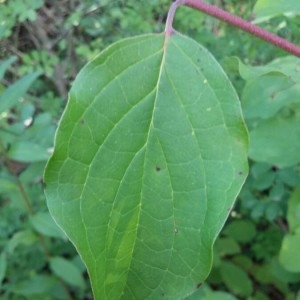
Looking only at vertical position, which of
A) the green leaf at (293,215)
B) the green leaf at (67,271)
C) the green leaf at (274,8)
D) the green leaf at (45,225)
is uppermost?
the green leaf at (274,8)

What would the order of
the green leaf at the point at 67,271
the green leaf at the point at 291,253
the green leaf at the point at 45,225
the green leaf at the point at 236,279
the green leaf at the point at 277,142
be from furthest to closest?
the green leaf at the point at 236,279 → the green leaf at the point at 67,271 → the green leaf at the point at 45,225 → the green leaf at the point at 291,253 → the green leaf at the point at 277,142

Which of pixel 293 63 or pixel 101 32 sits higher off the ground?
pixel 293 63

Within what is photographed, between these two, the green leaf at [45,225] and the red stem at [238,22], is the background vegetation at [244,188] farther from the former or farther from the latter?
the red stem at [238,22]

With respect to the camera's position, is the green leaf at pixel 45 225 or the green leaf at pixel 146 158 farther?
the green leaf at pixel 45 225

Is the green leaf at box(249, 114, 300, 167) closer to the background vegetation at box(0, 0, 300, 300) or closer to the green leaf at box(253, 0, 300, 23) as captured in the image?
the background vegetation at box(0, 0, 300, 300)

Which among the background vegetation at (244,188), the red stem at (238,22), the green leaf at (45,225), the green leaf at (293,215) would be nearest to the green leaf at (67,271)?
the background vegetation at (244,188)

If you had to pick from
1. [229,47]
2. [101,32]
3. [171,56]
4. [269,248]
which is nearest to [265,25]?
[229,47]

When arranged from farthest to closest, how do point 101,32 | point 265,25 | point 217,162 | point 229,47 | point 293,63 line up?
1. point 101,32
2. point 229,47
3. point 265,25
4. point 293,63
5. point 217,162

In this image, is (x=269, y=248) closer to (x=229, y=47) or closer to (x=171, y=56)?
(x=229, y=47)

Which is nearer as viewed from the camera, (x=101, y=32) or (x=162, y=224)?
(x=162, y=224)
